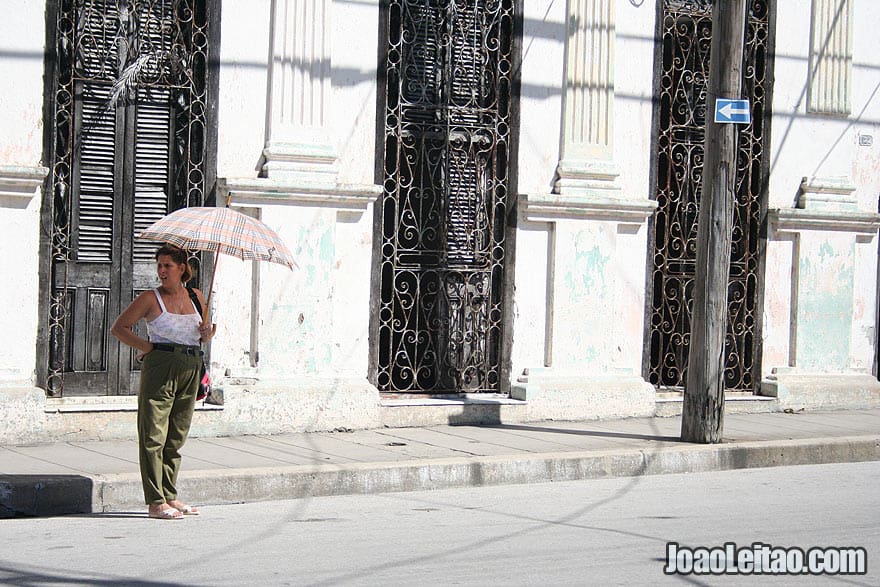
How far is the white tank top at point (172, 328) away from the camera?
7730mm

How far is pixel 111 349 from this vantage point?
1052 cm

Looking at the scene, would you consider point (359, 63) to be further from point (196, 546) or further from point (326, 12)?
point (196, 546)

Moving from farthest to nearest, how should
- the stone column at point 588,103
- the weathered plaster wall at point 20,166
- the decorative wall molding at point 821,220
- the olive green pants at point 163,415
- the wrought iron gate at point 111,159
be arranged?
the decorative wall molding at point 821,220 < the stone column at point 588,103 < the wrought iron gate at point 111,159 < the weathered plaster wall at point 20,166 < the olive green pants at point 163,415

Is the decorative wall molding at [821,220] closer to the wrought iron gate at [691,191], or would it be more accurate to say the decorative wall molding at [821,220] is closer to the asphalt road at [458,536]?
the wrought iron gate at [691,191]

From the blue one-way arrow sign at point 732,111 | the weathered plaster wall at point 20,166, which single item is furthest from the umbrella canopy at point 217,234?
the blue one-way arrow sign at point 732,111

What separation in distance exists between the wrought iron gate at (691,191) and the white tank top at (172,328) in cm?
604

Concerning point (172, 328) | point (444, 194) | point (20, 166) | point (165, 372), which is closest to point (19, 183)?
point (20, 166)

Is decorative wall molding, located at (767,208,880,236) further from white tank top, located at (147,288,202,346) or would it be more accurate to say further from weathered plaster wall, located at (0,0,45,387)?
white tank top, located at (147,288,202,346)

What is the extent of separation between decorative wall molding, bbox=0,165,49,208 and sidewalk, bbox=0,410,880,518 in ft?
5.95

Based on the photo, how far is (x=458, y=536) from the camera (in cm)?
736

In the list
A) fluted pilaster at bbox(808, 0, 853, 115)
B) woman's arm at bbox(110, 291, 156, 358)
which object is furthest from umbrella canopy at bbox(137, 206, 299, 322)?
fluted pilaster at bbox(808, 0, 853, 115)

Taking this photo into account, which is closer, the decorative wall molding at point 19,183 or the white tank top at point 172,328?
the white tank top at point 172,328

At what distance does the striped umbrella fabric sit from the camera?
771 cm

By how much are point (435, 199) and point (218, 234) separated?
14.1 feet
